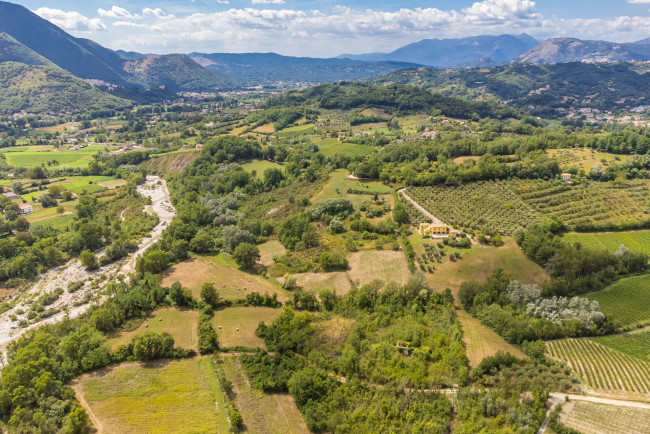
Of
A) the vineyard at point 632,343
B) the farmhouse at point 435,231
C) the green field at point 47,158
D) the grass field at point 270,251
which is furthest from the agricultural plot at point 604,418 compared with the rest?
the green field at point 47,158

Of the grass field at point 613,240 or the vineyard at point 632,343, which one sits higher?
the grass field at point 613,240

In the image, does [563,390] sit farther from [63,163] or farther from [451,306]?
[63,163]

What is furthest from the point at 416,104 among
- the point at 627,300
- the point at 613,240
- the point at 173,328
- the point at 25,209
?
the point at 173,328

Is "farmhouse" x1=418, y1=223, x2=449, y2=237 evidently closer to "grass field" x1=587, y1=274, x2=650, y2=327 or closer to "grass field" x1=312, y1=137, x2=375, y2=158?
"grass field" x1=587, y1=274, x2=650, y2=327

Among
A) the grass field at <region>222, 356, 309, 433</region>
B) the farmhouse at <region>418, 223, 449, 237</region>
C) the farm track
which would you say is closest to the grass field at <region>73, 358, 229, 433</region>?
the grass field at <region>222, 356, 309, 433</region>

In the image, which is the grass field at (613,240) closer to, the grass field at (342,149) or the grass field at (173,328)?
the grass field at (173,328)

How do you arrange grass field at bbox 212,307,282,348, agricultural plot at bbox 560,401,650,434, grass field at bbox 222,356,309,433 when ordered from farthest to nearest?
grass field at bbox 212,307,282,348 < grass field at bbox 222,356,309,433 < agricultural plot at bbox 560,401,650,434
